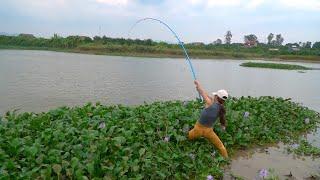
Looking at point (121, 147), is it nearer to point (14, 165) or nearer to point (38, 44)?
point (14, 165)

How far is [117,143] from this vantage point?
5.83 metres

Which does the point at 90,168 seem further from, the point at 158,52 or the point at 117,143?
the point at 158,52

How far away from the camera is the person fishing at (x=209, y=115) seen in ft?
21.9

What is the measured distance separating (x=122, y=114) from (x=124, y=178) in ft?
9.54

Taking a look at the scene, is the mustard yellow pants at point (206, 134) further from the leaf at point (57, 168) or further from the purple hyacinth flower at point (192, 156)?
the leaf at point (57, 168)

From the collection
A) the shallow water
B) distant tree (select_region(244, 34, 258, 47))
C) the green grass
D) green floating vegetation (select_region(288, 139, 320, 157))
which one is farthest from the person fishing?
distant tree (select_region(244, 34, 258, 47))

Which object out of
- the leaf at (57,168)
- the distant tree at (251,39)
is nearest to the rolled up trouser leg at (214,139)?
the leaf at (57,168)

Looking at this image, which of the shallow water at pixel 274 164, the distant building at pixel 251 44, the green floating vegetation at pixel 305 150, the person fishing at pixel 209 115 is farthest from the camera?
the distant building at pixel 251 44

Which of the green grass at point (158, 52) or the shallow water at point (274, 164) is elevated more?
the shallow water at point (274, 164)

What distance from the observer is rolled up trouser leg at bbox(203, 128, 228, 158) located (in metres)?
6.89

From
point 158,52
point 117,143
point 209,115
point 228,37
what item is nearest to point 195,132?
point 209,115

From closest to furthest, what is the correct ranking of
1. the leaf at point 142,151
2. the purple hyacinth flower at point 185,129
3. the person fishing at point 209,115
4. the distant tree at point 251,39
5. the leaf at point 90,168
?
the leaf at point 90,168, the leaf at point 142,151, the person fishing at point 209,115, the purple hyacinth flower at point 185,129, the distant tree at point 251,39

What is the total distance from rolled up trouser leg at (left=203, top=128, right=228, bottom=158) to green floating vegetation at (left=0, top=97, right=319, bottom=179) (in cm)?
11

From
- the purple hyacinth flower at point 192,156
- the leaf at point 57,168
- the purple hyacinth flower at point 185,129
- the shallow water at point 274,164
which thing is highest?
the leaf at point 57,168
